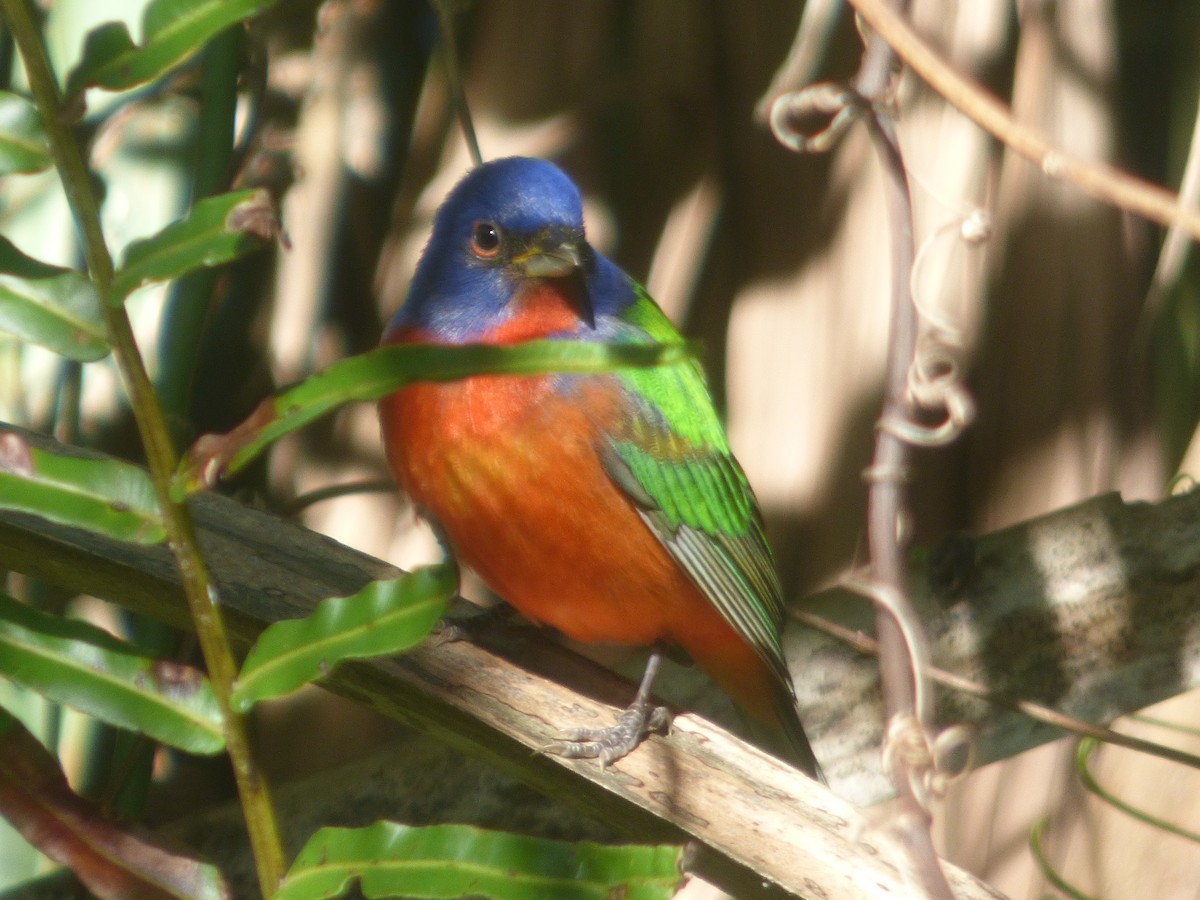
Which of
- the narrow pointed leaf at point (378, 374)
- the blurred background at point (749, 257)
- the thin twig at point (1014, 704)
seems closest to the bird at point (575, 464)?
the thin twig at point (1014, 704)

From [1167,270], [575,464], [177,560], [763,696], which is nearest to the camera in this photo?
[177,560]

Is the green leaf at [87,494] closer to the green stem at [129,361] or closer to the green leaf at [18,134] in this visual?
the green stem at [129,361]

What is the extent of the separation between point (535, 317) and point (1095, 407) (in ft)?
4.67

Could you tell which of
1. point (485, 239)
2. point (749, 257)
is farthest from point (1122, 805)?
point (485, 239)

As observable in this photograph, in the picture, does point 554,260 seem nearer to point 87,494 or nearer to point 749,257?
point 749,257

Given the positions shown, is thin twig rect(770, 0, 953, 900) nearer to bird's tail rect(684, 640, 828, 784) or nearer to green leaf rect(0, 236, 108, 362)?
green leaf rect(0, 236, 108, 362)

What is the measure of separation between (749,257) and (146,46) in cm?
242

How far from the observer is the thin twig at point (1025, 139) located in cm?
151

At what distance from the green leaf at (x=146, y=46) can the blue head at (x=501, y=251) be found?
5.38 ft

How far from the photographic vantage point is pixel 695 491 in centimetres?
295

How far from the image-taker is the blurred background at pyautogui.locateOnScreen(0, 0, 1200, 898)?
10.5 ft

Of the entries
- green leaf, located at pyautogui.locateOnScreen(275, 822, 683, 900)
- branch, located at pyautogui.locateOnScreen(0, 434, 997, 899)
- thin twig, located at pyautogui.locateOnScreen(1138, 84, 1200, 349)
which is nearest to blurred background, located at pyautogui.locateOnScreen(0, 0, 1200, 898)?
thin twig, located at pyautogui.locateOnScreen(1138, 84, 1200, 349)

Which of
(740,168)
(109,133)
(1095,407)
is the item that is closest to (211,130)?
(109,133)

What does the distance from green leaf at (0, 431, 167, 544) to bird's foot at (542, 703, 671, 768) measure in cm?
88
